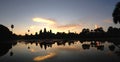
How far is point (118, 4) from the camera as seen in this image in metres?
56.0

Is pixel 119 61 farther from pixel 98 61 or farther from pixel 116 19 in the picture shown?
pixel 116 19

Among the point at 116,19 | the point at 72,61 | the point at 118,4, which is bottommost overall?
the point at 72,61

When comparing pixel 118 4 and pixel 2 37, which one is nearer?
pixel 118 4

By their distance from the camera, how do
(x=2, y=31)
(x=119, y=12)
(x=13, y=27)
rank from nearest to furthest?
(x=119, y=12)
(x=2, y=31)
(x=13, y=27)

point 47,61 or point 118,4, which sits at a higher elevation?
point 118,4

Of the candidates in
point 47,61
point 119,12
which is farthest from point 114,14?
point 47,61

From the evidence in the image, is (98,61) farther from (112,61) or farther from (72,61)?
(72,61)

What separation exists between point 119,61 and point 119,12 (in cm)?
3757

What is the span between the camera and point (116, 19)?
184ft

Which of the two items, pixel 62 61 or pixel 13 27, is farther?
pixel 13 27

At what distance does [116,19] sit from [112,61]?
36247mm

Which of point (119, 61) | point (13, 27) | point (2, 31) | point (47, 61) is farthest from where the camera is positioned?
point (13, 27)

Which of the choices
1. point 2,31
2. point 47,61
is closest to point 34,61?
point 47,61

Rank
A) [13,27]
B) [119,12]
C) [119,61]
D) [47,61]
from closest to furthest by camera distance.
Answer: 1. [119,61]
2. [47,61]
3. [119,12]
4. [13,27]
